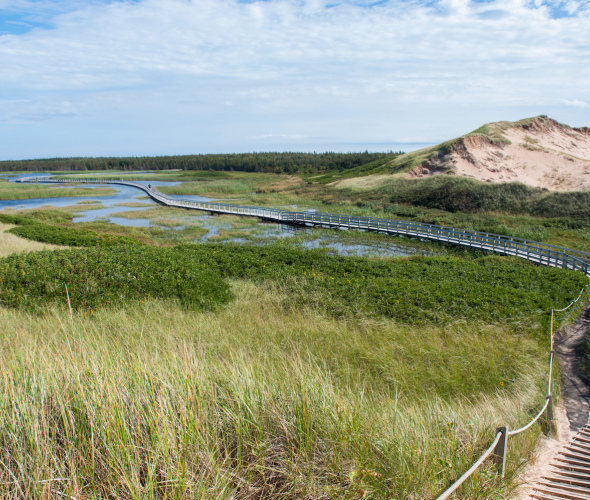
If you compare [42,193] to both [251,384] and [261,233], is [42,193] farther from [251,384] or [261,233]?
[251,384]

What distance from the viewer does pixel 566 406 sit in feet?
21.4

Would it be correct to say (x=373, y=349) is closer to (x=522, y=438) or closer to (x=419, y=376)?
(x=419, y=376)

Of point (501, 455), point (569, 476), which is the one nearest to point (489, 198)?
point (569, 476)

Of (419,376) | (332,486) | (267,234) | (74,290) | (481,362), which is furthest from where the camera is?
(267,234)

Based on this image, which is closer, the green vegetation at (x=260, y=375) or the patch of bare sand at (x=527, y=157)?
the green vegetation at (x=260, y=375)

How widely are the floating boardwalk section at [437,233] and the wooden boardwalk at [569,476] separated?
17.1 metres

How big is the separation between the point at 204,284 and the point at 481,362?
7139 mm

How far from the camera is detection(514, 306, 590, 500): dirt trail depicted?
13.3ft

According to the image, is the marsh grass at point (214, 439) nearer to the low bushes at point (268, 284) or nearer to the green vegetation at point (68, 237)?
the low bushes at point (268, 284)

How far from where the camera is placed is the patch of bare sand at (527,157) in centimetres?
4978

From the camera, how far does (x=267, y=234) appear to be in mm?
36531

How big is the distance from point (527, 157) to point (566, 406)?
59367mm

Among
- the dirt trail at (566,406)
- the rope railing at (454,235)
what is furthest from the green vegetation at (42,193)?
the dirt trail at (566,406)

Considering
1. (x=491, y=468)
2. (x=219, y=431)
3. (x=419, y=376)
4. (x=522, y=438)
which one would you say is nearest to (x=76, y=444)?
(x=219, y=431)
